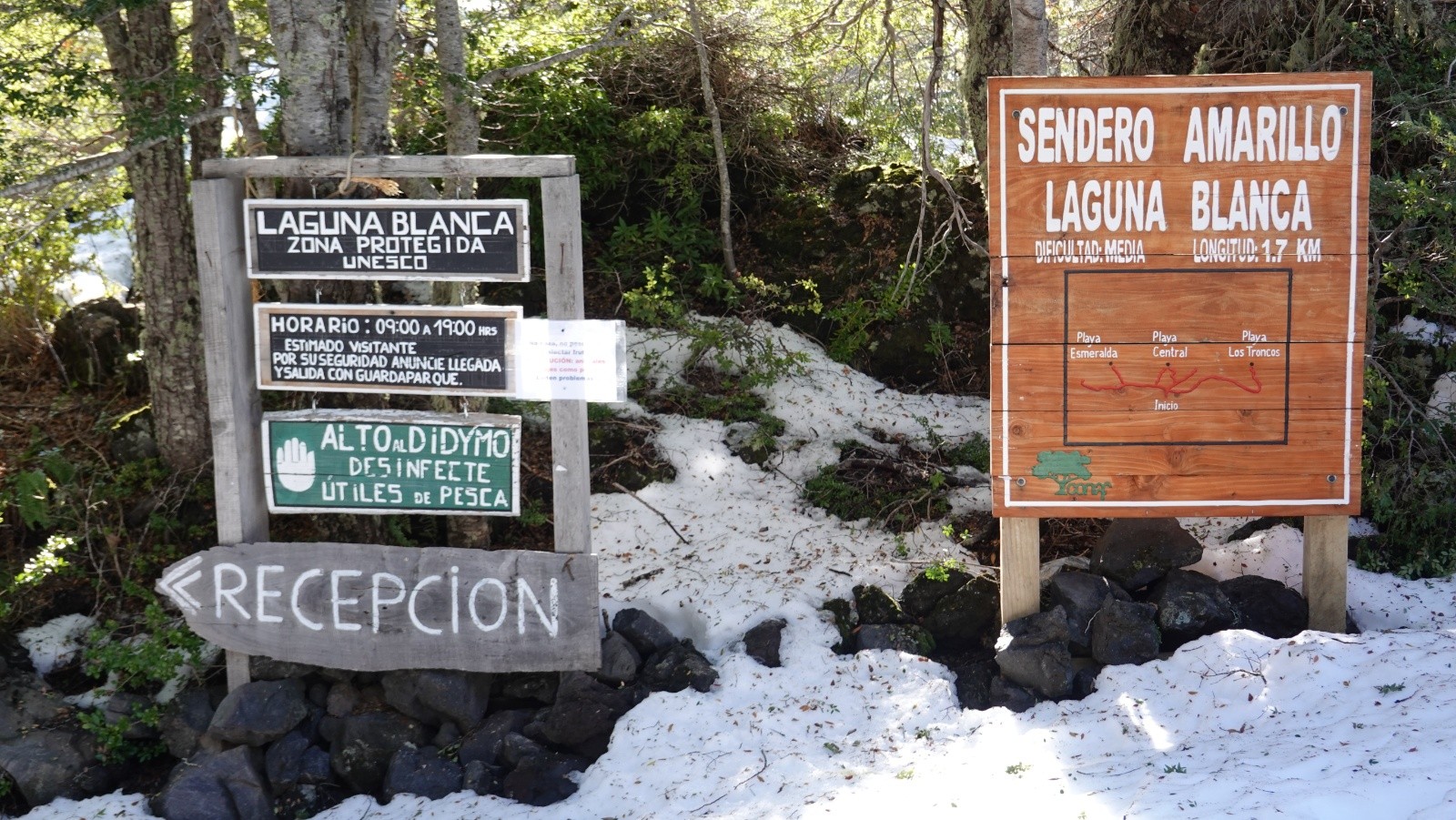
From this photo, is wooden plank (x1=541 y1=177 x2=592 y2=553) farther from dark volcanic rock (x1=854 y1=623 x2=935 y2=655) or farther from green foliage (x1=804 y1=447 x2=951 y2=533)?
green foliage (x1=804 y1=447 x2=951 y2=533)

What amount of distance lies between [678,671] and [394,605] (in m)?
1.41

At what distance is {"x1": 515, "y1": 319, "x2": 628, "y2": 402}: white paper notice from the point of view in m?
5.25

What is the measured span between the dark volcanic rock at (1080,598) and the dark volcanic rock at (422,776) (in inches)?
116

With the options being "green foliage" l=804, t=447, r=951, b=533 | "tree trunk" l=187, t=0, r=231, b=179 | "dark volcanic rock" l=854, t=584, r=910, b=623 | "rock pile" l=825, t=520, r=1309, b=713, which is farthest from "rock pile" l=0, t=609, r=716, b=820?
"tree trunk" l=187, t=0, r=231, b=179

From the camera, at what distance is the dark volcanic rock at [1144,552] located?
5.82 meters

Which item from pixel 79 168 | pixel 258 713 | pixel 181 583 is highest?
pixel 79 168

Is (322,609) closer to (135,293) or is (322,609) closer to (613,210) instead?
(135,293)

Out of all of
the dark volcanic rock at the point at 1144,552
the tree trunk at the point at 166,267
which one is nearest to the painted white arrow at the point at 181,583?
the tree trunk at the point at 166,267

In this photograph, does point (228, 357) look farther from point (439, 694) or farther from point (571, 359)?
point (439, 694)

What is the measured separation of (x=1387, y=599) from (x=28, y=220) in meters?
8.03

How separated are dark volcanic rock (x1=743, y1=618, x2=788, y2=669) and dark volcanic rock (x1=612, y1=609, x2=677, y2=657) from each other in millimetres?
393

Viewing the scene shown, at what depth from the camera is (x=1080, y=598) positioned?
5.58 m

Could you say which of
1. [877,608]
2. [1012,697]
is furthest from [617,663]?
[1012,697]

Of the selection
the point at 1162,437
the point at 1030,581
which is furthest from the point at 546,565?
the point at 1162,437
